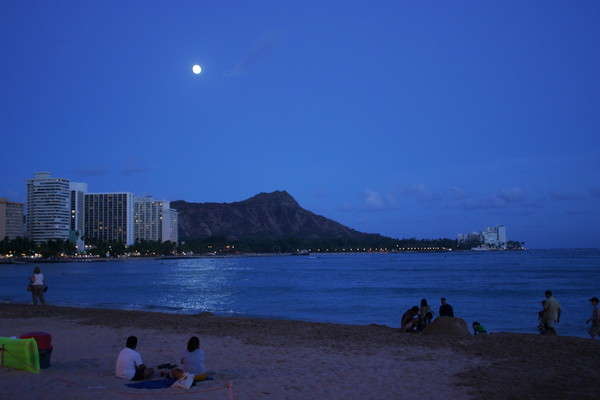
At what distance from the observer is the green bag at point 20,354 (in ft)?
32.2

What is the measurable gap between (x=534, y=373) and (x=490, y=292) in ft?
121

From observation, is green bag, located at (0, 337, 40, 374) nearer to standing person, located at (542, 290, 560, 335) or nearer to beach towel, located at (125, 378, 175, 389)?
beach towel, located at (125, 378, 175, 389)

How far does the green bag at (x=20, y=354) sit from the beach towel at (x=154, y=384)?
6.62 feet

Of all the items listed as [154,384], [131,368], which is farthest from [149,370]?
[154,384]

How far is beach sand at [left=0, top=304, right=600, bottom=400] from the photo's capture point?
8633 millimetres

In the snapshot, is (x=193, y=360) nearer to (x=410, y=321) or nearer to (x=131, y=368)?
(x=131, y=368)

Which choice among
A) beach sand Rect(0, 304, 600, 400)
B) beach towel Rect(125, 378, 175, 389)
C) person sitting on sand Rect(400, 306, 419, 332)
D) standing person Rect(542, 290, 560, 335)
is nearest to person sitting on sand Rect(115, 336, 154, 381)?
beach sand Rect(0, 304, 600, 400)

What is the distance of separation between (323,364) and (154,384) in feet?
11.8

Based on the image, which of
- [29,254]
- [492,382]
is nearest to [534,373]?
[492,382]

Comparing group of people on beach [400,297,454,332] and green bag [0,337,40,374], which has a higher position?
green bag [0,337,40,374]

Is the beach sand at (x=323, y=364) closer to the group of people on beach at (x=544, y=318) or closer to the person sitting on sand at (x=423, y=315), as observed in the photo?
the group of people on beach at (x=544, y=318)

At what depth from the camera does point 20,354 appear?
9906 millimetres

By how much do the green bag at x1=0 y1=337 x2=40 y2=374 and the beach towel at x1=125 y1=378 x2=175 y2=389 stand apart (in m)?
2.02

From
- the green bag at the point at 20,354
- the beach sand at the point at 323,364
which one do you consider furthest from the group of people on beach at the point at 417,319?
the green bag at the point at 20,354
